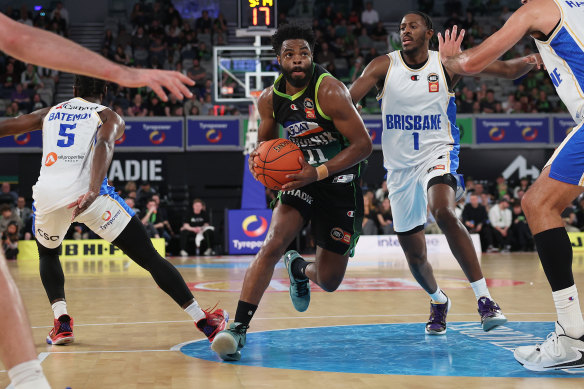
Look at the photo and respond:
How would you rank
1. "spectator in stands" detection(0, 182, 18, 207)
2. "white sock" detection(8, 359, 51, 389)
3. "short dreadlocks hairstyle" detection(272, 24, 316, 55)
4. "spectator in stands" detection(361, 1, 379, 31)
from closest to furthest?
"white sock" detection(8, 359, 51, 389)
"short dreadlocks hairstyle" detection(272, 24, 316, 55)
"spectator in stands" detection(0, 182, 18, 207)
"spectator in stands" detection(361, 1, 379, 31)

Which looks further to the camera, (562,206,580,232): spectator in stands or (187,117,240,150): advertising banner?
(187,117,240,150): advertising banner

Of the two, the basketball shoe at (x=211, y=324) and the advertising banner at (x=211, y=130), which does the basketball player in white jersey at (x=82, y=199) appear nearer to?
the basketball shoe at (x=211, y=324)

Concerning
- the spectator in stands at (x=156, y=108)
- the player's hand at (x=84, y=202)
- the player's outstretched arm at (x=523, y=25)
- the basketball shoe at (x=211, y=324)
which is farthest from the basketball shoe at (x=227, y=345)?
the spectator in stands at (x=156, y=108)

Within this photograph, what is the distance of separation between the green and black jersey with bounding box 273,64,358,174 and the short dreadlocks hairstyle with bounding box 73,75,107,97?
142 cm

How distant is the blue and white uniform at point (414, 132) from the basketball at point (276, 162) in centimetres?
145

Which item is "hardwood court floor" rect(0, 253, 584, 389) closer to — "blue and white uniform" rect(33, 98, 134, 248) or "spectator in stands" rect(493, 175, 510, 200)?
"blue and white uniform" rect(33, 98, 134, 248)

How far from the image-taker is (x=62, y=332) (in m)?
5.23

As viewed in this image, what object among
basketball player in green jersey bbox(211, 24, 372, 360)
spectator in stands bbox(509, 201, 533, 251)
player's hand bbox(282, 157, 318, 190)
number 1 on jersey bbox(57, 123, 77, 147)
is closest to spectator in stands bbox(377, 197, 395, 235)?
spectator in stands bbox(509, 201, 533, 251)

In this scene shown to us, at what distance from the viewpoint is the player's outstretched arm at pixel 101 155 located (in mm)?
5133

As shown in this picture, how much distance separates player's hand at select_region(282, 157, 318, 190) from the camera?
4.59 metres

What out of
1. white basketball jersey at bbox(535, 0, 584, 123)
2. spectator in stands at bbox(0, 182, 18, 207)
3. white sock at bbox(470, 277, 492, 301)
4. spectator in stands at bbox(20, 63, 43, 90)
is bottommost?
white sock at bbox(470, 277, 492, 301)

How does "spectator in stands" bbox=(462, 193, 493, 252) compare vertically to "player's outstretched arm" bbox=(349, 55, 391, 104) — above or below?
below

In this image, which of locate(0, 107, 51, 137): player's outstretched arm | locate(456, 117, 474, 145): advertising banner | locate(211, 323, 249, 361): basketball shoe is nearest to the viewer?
locate(211, 323, 249, 361): basketball shoe

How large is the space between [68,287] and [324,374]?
618 cm
